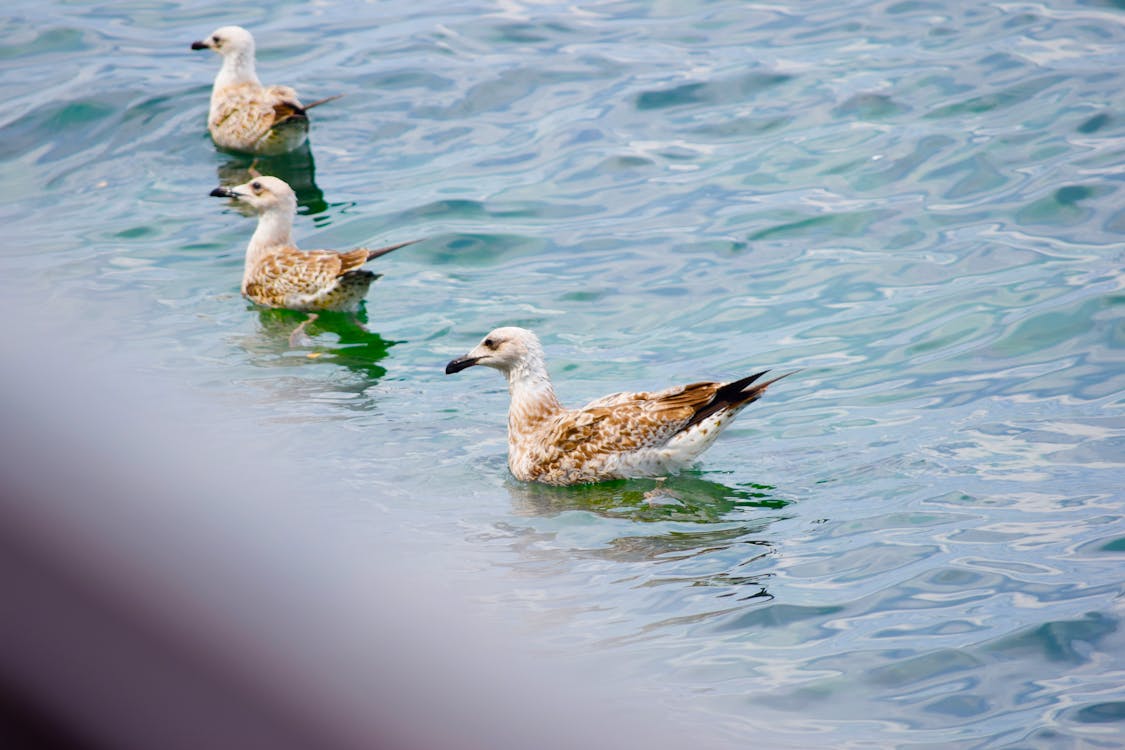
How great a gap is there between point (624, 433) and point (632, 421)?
0.29 ft

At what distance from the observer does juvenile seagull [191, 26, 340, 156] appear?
14180 mm

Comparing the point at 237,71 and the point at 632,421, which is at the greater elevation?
the point at 237,71

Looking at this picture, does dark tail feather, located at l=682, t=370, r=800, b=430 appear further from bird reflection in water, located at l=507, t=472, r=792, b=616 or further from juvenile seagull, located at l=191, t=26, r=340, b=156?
juvenile seagull, located at l=191, t=26, r=340, b=156

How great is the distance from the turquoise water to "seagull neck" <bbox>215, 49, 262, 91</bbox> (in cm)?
66

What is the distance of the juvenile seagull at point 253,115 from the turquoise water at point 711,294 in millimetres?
351

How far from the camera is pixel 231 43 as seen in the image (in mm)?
15008

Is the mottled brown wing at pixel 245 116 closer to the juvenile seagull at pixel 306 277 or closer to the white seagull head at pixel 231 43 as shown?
the white seagull head at pixel 231 43

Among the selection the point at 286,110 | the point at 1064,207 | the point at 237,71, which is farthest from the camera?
the point at 237,71

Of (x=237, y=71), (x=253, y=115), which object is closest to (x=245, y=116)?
(x=253, y=115)

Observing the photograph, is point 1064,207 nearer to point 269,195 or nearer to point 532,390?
point 532,390

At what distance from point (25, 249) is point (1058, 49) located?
10643 millimetres

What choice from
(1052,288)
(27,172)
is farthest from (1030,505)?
(27,172)

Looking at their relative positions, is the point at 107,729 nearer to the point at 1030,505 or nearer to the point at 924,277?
the point at 1030,505

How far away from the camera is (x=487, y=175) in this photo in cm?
1352
